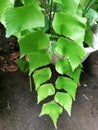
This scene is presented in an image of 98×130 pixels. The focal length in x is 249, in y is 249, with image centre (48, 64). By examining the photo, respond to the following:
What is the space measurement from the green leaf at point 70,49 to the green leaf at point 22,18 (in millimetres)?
88

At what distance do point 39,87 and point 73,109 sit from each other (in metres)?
0.40

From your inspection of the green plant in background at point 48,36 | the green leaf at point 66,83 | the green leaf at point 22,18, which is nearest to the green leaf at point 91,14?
the green plant in background at point 48,36

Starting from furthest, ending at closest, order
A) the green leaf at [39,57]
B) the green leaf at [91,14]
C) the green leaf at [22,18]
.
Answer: the green leaf at [91,14] → the green leaf at [39,57] → the green leaf at [22,18]

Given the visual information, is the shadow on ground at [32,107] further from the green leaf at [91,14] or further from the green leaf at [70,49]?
the green leaf at [70,49]

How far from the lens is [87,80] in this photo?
1291mm

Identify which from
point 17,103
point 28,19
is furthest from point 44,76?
point 17,103

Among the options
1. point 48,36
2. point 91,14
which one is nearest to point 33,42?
point 48,36

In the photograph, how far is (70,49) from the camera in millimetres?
690

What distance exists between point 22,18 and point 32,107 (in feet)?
2.01

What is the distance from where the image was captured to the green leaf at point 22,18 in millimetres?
620

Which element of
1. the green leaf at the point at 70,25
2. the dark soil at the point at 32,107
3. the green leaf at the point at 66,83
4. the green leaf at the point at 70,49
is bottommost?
the dark soil at the point at 32,107

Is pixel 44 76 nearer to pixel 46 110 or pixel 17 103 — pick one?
pixel 46 110

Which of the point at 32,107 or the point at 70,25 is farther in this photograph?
the point at 32,107

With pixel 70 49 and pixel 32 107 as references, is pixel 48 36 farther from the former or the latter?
pixel 32 107
